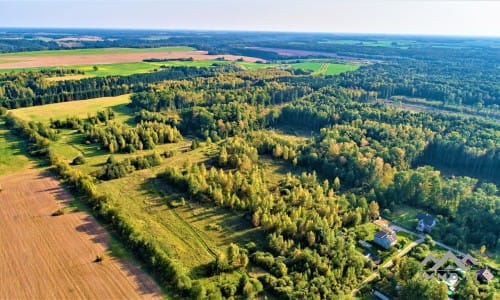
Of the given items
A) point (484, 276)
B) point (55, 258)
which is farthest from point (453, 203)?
point (55, 258)

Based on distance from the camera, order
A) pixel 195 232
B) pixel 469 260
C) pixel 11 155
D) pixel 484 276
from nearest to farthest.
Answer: pixel 484 276 < pixel 469 260 < pixel 195 232 < pixel 11 155

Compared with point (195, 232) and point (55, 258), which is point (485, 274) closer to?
point (195, 232)

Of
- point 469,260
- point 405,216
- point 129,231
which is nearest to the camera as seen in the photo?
point 469,260

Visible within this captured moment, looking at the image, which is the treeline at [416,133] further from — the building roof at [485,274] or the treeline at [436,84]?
the treeline at [436,84]

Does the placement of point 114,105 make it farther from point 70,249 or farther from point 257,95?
point 70,249

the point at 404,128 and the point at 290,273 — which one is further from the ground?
the point at 404,128

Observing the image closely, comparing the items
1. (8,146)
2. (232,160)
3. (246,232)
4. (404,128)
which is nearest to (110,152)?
(8,146)
